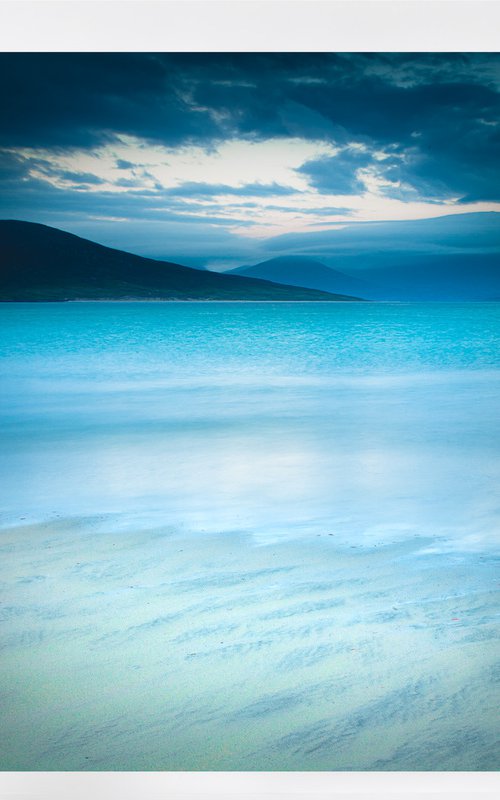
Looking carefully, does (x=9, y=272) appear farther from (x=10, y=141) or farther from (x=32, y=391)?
(x=32, y=391)

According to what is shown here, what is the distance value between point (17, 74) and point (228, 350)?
7.43m

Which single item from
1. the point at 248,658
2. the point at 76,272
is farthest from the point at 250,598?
the point at 76,272

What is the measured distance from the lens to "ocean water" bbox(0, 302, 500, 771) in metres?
1.58

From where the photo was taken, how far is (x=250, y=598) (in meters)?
2.17

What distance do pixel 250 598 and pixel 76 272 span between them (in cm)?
5694

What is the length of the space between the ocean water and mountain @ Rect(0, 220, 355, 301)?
158ft

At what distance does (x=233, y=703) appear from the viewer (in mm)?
1670
